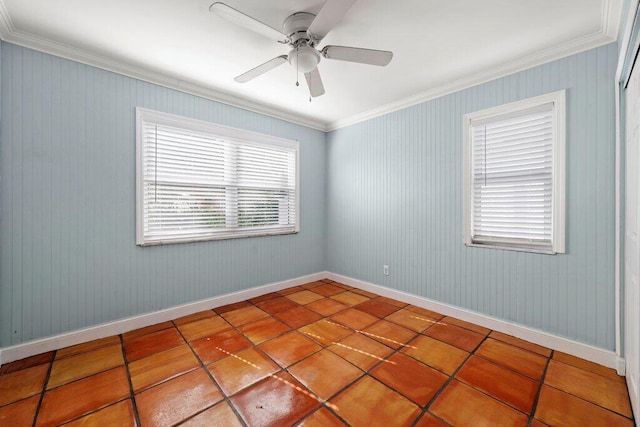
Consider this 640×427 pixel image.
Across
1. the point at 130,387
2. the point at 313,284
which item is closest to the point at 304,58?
the point at 130,387

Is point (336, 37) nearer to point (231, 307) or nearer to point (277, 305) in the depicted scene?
point (277, 305)

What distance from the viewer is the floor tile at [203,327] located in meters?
2.57

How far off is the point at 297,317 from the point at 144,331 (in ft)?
4.91

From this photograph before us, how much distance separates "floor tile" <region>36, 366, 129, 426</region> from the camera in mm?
1573

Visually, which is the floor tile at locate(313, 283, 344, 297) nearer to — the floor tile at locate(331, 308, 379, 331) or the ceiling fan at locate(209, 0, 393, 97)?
the floor tile at locate(331, 308, 379, 331)

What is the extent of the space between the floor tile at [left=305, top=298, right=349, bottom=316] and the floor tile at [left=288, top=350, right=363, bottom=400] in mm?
883

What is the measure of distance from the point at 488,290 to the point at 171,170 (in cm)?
351

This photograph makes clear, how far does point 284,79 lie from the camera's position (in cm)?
284

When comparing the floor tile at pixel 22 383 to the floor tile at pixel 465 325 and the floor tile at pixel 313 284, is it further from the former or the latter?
the floor tile at pixel 465 325

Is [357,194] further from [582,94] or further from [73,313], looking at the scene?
Answer: [73,313]

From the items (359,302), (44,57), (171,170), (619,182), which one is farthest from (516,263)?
(44,57)

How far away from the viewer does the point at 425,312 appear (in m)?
3.09

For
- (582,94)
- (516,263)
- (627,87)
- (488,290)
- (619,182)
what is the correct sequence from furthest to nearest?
(488,290) < (516,263) < (582,94) < (619,182) < (627,87)

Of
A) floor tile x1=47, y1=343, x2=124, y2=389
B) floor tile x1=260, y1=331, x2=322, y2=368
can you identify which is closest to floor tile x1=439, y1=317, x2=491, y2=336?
floor tile x1=260, y1=331, x2=322, y2=368
